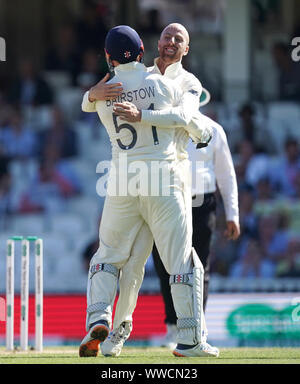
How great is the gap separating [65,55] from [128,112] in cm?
956

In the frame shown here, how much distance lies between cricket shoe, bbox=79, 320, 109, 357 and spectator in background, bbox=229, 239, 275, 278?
6.22m

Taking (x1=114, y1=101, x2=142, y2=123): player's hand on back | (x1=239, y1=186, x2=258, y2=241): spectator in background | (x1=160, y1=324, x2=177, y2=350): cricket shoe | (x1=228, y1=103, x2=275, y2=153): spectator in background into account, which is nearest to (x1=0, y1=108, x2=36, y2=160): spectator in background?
(x1=228, y1=103, x2=275, y2=153): spectator in background

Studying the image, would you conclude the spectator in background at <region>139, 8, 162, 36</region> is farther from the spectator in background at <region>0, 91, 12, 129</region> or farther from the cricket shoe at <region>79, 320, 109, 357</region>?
the cricket shoe at <region>79, 320, 109, 357</region>

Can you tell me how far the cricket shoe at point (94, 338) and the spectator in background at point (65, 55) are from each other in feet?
30.4

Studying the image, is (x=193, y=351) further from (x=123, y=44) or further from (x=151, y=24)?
(x=151, y=24)

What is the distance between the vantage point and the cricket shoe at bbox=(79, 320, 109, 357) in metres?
5.72

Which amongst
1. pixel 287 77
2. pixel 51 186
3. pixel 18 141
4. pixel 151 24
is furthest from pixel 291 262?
pixel 151 24

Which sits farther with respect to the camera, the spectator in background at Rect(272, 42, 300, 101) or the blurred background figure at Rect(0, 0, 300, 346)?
the spectator in background at Rect(272, 42, 300, 101)

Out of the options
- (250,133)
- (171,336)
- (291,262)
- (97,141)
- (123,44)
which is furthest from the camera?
(97,141)

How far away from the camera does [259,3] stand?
14945 millimetres

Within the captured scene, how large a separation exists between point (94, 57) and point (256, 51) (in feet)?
7.12

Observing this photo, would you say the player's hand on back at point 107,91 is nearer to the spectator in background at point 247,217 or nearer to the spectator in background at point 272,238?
the spectator in background at point 247,217

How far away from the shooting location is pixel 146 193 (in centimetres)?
583
